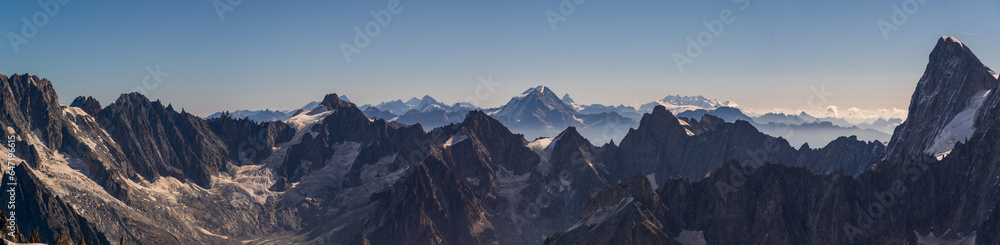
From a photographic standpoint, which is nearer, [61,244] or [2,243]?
[2,243]

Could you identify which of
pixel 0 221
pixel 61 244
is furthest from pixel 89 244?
pixel 0 221

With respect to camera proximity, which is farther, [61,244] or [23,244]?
[61,244]

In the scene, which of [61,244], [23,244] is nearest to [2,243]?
[23,244]

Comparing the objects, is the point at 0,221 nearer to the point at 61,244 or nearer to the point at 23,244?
the point at 23,244

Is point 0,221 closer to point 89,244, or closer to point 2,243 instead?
point 2,243

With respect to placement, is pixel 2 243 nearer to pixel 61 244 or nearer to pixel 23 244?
pixel 23 244
